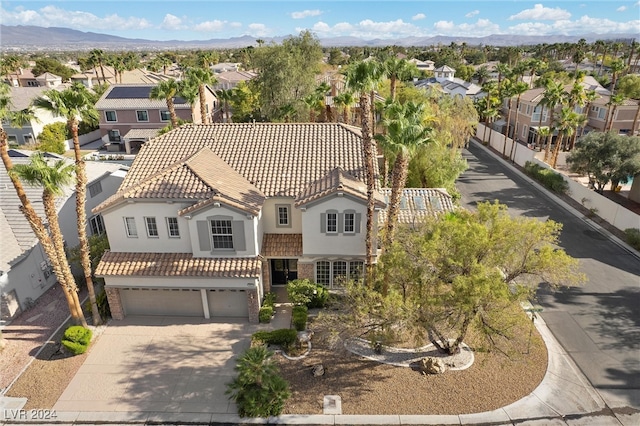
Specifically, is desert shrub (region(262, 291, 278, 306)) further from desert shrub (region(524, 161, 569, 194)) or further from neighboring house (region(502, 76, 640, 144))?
neighboring house (region(502, 76, 640, 144))

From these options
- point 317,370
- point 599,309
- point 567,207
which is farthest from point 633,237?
point 317,370

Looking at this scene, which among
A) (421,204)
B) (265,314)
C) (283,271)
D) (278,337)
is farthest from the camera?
(421,204)

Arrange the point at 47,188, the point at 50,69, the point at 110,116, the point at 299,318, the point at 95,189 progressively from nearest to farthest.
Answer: the point at 47,188 < the point at 299,318 < the point at 95,189 < the point at 110,116 < the point at 50,69

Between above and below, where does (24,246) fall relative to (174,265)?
above

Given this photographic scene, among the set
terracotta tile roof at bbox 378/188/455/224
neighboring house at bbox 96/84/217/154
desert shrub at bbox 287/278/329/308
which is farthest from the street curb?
neighboring house at bbox 96/84/217/154

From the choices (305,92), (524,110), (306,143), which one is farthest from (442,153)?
(524,110)

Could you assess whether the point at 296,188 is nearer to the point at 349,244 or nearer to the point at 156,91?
the point at 349,244

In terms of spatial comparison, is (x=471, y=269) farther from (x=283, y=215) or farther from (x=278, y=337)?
(x=283, y=215)
